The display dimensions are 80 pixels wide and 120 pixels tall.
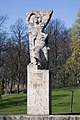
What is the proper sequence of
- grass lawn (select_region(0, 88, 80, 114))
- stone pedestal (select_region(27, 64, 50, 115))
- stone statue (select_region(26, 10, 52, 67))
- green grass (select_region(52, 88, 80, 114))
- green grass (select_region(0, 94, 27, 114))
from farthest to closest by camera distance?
1. green grass (select_region(0, 94, 27, 114))
2. grass lawn (select_region(0, 88, 80, 114))
3. green grass (select_region(52, 88, 80, 114))
4. stone statue (select_region(26, 10, 52, 67))
5. stone pedestal (select_region(27, 64, 50, 115))

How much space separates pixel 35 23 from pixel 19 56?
45335 mm

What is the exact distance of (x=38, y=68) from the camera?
12.0 m

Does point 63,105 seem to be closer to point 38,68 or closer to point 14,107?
point 14,107

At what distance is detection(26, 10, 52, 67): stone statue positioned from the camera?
12141 mm

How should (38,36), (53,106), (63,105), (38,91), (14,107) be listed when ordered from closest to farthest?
(38,91) < (38,36) < (53,106) < (63,105) < (14,107)

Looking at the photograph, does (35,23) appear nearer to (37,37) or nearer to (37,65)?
(37,37)

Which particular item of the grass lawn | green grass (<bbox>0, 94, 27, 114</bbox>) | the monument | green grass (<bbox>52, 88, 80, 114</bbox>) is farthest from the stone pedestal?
green grass (<bbox>0, 94, 27, 114</bbox>)

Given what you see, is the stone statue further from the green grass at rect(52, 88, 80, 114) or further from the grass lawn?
the grass lawn

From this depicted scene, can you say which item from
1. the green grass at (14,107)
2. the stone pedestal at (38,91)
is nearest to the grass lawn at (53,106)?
the green grass at (14,107)

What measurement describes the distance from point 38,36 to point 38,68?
4.20 ft

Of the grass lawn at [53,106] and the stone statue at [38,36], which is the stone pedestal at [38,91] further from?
the grass lawn at [53,106]

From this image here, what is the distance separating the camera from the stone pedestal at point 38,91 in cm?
1179

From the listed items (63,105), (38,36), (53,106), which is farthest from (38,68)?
(63,105)

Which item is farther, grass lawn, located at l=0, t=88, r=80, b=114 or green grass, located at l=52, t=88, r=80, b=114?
grass lawn, located at l=0, t=88, r=80, b=114
